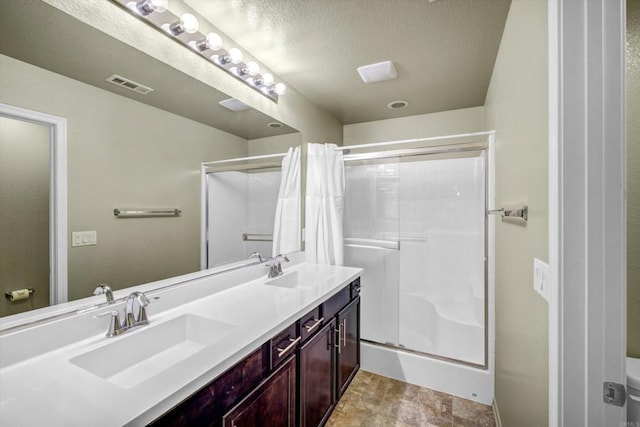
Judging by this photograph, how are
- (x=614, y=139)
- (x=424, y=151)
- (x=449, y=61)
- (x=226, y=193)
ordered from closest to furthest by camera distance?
1. (x=614, y=139)
2. (x=226, y=193)
3. (x=449, y=61)
4. (x=424, y=151)

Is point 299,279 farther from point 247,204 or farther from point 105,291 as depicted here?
point 105,291

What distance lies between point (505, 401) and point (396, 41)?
210cm

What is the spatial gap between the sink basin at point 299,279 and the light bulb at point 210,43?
1.34 m

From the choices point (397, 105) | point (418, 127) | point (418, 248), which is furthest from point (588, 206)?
point (418, 127)

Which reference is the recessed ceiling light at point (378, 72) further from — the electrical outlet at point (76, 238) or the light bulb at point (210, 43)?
the electrical outlet at point (76, 238)

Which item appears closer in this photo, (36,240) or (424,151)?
(36,240)

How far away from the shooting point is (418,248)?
8.50 feet

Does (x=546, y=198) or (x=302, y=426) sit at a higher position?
(x=546, y=198)

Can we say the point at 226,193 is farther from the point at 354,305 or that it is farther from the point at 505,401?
the point at 505,401

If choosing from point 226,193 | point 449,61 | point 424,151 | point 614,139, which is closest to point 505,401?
point 614,139

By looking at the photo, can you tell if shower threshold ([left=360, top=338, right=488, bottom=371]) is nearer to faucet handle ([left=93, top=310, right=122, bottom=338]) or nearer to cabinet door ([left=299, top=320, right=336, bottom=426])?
cabinet door ([left=299, top=320, right=336, bottom=426])

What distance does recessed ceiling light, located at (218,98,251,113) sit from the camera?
162cm

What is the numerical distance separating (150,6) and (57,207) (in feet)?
2.88

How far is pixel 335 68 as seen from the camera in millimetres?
1938
